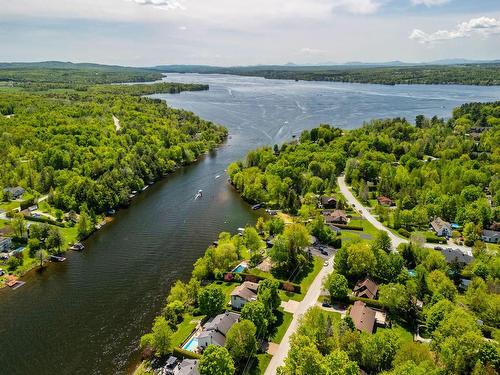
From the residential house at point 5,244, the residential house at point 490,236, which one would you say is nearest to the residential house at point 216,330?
the residential house at point 5,244

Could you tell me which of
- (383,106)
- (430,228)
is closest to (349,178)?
(430,228)

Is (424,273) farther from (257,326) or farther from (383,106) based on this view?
(383,106)

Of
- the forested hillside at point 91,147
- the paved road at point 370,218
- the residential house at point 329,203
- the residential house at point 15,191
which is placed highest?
the forested hillside at point 91,147

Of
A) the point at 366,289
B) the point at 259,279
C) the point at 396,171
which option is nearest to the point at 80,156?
the point at 259,279

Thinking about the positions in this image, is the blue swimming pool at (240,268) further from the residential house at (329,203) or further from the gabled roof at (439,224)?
the gabled roof at (439,224)

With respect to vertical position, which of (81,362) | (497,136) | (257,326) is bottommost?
(81,362)

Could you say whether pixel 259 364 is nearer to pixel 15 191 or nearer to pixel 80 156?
pixel 15 191
